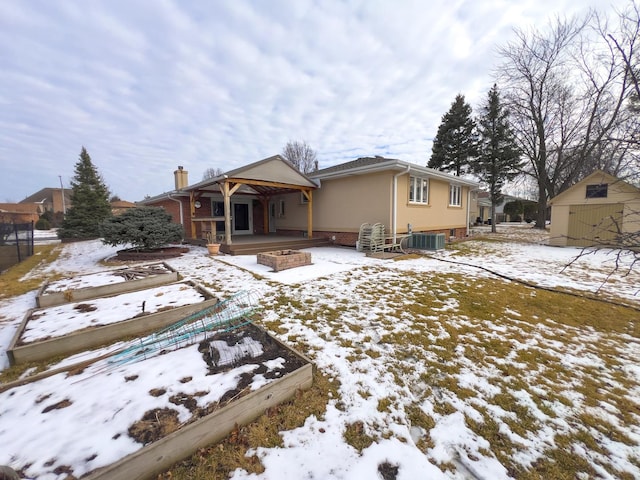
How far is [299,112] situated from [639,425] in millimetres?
15206

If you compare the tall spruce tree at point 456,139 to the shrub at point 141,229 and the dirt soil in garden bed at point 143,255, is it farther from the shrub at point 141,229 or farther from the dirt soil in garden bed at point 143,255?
the dirt soil in garden bed at point 143,255

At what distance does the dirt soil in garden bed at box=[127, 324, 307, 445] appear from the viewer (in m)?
1.72

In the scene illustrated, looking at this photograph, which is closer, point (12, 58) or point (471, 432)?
point (471, 432)

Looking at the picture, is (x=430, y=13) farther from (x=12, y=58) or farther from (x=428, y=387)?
(x=12, y=58)

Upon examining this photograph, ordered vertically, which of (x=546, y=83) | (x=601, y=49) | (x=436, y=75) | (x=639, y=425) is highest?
(x=546, y=83)

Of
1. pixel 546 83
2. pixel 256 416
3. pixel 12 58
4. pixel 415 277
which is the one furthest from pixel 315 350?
pixel 546 83

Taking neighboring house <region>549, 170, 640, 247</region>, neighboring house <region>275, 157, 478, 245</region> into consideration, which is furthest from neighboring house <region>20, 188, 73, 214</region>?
neighboring house <region>549, 170, 640, 247</region>

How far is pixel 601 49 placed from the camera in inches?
265

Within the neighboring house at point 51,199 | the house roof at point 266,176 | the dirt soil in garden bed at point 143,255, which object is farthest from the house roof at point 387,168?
the neighboring house at point 51,199

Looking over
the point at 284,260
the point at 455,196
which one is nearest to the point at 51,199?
the point at 284,260

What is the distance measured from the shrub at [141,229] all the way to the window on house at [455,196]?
13142mm

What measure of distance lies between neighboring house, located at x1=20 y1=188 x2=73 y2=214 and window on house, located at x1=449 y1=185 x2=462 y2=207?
55.7m

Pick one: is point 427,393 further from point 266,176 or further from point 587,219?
point 587,219

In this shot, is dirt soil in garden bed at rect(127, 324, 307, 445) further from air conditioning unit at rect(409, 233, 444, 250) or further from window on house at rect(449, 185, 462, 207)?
window on house at rect(449, 185, 462, 207)
